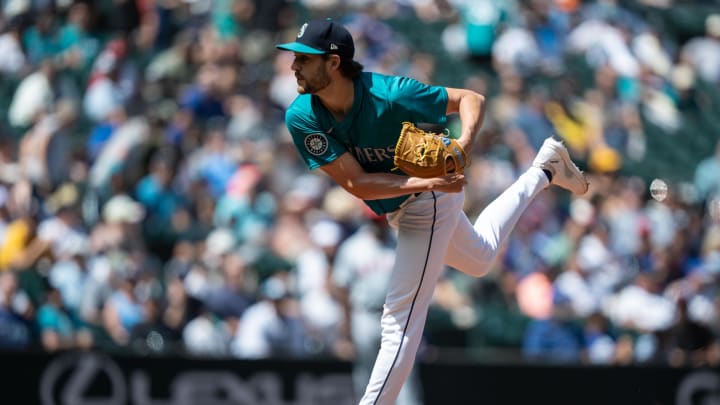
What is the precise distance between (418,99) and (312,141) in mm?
597

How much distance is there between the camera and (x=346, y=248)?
11.0m

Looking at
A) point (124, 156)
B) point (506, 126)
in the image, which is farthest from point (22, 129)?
point (506, 126)

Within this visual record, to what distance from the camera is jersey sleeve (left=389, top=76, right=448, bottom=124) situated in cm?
635

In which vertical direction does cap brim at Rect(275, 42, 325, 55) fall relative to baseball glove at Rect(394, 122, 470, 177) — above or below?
above

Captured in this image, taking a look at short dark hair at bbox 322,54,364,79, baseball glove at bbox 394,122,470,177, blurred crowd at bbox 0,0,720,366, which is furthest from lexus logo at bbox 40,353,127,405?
baseball glove at bbox 394,122,470,177

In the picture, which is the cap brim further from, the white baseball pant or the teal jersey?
the white baseball pant

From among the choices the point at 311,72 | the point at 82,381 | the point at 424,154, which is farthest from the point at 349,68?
the point at 82,381

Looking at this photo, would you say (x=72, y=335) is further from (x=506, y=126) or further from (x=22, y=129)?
(x=506, y=126)

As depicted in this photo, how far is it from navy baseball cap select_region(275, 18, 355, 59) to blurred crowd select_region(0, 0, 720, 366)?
392 cm

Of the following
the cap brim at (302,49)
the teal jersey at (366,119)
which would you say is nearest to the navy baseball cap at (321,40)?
the cap brim at (302,49)

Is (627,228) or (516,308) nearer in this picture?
(516,308)

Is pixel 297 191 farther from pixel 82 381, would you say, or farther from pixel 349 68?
pixel 349 68

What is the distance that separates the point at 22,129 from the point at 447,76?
4846mm

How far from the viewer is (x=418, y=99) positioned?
638cm
